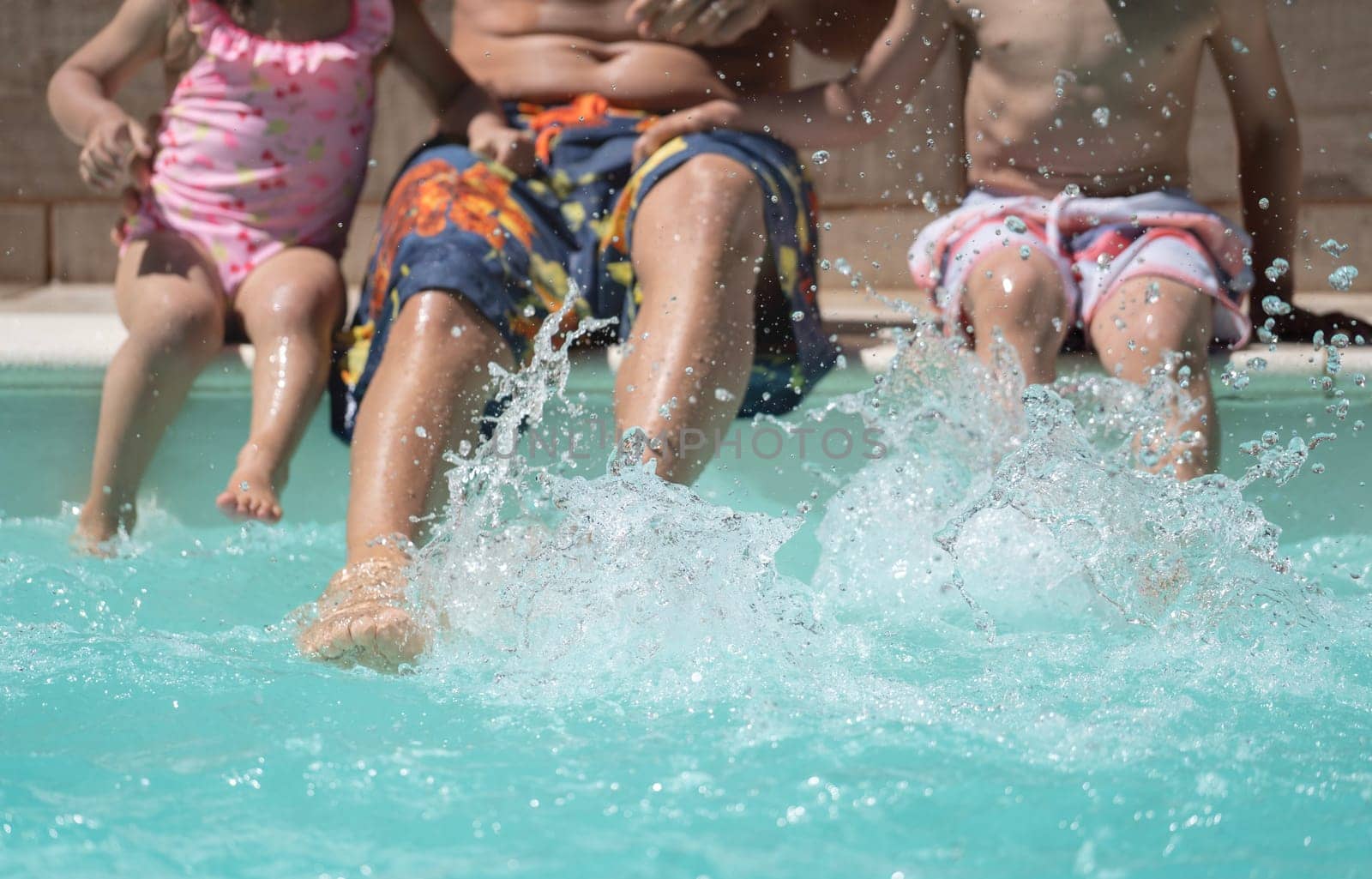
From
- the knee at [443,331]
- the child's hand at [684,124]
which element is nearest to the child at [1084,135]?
the child's hand at [684,124]

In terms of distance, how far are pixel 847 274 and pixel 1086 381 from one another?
138 cm

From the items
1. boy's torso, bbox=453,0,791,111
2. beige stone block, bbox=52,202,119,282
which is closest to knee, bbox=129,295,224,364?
boy's torso, bbox=453,0,791,111

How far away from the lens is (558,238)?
2199mm

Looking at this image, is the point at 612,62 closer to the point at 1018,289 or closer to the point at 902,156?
the point at 1018,289

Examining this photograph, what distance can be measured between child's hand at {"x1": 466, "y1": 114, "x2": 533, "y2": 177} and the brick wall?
1.30m

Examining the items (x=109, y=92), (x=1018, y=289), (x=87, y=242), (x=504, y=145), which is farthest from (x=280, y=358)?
(x=87, y=242)

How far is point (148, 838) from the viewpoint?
3.84ft

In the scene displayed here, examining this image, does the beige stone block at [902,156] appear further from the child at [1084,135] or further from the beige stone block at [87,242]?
the beige stone block at [87,242]

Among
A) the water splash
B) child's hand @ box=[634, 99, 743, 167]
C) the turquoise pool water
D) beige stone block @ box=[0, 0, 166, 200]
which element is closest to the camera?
the turquoise pool water

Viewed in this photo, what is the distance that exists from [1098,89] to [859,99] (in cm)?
38

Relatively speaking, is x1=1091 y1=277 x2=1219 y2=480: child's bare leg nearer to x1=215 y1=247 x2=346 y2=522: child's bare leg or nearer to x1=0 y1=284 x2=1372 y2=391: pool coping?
x1=0 y1=284 x2=1372 y2=391: pool coping

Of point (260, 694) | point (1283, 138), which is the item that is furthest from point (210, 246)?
point (1283, 138)

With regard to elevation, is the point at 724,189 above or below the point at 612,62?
below

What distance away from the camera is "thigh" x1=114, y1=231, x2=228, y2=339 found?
2180mm
